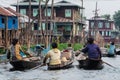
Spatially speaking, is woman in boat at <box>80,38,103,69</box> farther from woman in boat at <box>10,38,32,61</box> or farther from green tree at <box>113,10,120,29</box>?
green tree at <box>113,10,120,29</box>

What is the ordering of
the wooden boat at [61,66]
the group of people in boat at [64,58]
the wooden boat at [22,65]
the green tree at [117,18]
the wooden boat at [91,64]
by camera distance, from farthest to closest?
the green tree at [117,18] < the wooden boat at [91,64] < the wooden boat at [61,66] < the group of people in boat at [64,58] < the wooden boat at [22,65]

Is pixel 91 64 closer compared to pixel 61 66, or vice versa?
pixel 61 66

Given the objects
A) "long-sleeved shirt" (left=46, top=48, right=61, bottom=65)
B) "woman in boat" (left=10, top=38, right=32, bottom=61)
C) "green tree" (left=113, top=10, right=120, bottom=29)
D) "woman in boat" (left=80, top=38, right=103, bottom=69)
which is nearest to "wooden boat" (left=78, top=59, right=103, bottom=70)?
"woman in boat" (left=80, top=38, right=103, bottom=69)

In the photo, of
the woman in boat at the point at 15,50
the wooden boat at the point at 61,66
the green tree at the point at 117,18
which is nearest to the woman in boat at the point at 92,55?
the wooden boat at the point at 61,66

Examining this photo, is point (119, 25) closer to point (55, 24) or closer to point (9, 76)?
point (55, 24)

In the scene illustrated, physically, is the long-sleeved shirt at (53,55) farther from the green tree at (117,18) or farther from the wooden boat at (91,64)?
the green tree at (117,18)

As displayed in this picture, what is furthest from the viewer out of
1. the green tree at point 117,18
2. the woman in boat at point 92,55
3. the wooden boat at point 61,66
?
the green tree at point 117,18

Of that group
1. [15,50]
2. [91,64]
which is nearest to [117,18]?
[91,64]

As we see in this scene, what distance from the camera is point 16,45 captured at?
24.4 meters

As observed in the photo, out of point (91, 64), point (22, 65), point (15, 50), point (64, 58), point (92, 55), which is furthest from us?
point (64, 58)

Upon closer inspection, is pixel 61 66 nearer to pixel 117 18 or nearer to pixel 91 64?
pixel 91 64

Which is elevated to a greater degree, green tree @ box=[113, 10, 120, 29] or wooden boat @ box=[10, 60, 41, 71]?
green tree @ box=[113, 10, 120, 29]

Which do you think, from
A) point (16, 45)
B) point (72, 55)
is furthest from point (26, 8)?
point (16, 45)

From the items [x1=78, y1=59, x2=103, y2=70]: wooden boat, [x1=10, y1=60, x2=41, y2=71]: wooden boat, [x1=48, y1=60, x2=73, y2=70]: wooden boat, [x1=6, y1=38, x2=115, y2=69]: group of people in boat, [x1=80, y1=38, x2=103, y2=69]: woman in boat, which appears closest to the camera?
[x1=10, y1=60, x2=41, y2=71]: wooden boat
